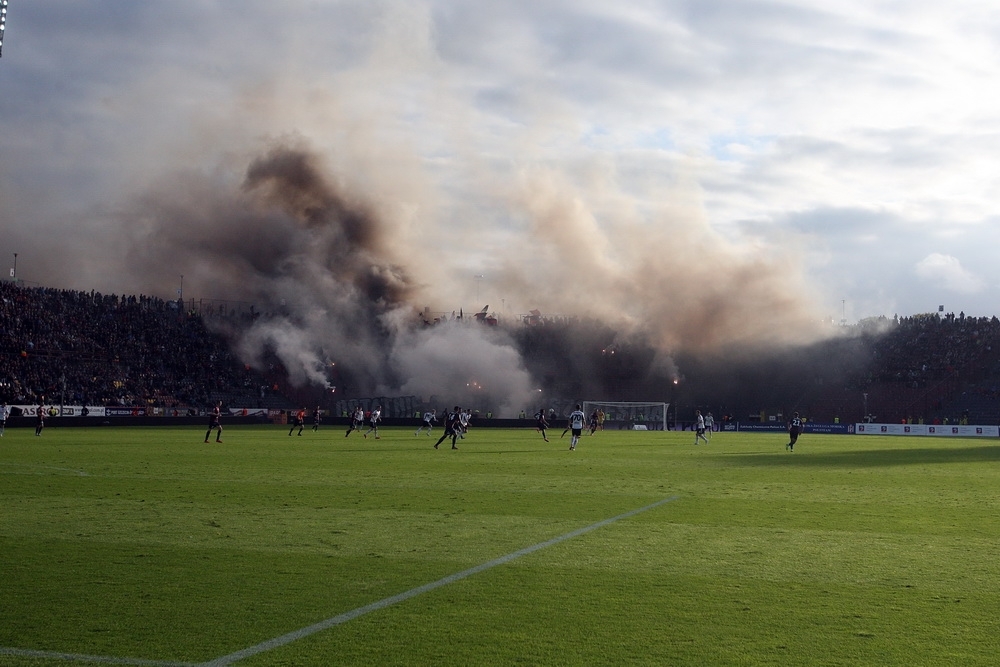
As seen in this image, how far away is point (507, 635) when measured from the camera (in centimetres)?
741

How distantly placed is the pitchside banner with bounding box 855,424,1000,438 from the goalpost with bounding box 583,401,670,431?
50.4 ft

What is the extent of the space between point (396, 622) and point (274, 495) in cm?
1043

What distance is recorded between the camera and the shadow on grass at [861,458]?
30.2 metres

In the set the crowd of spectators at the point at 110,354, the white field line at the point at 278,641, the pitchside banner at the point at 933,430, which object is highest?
the crowd of spectators at the point at 110,354

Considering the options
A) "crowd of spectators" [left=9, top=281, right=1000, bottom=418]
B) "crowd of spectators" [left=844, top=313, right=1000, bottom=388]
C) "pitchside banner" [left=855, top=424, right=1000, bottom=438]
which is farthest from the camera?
"crowd of spectators" [left=844, top=313, right=1000, bottom=388]

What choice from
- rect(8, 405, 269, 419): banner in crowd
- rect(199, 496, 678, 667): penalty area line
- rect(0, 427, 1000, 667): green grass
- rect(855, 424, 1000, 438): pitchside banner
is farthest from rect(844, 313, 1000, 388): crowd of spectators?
rect(199, 496, 678, 667): penalty area line

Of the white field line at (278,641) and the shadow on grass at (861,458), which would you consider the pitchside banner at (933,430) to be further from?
the white field line at (278,641)

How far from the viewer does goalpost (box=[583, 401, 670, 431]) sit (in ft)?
253

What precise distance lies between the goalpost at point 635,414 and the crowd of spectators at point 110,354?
29665 millimetres

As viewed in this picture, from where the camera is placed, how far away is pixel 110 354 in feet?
246

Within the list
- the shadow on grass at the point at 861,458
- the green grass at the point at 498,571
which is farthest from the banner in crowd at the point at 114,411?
the green grass at the point at 498,571

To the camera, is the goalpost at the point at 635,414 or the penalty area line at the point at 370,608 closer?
the penalty area line at the point at 370,608

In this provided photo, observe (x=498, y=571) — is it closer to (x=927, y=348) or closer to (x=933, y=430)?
(x=933, y=430)

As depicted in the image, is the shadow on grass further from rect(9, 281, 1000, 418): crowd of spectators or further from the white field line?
rect(9, 281, 1000, 418): crowd of spectators
